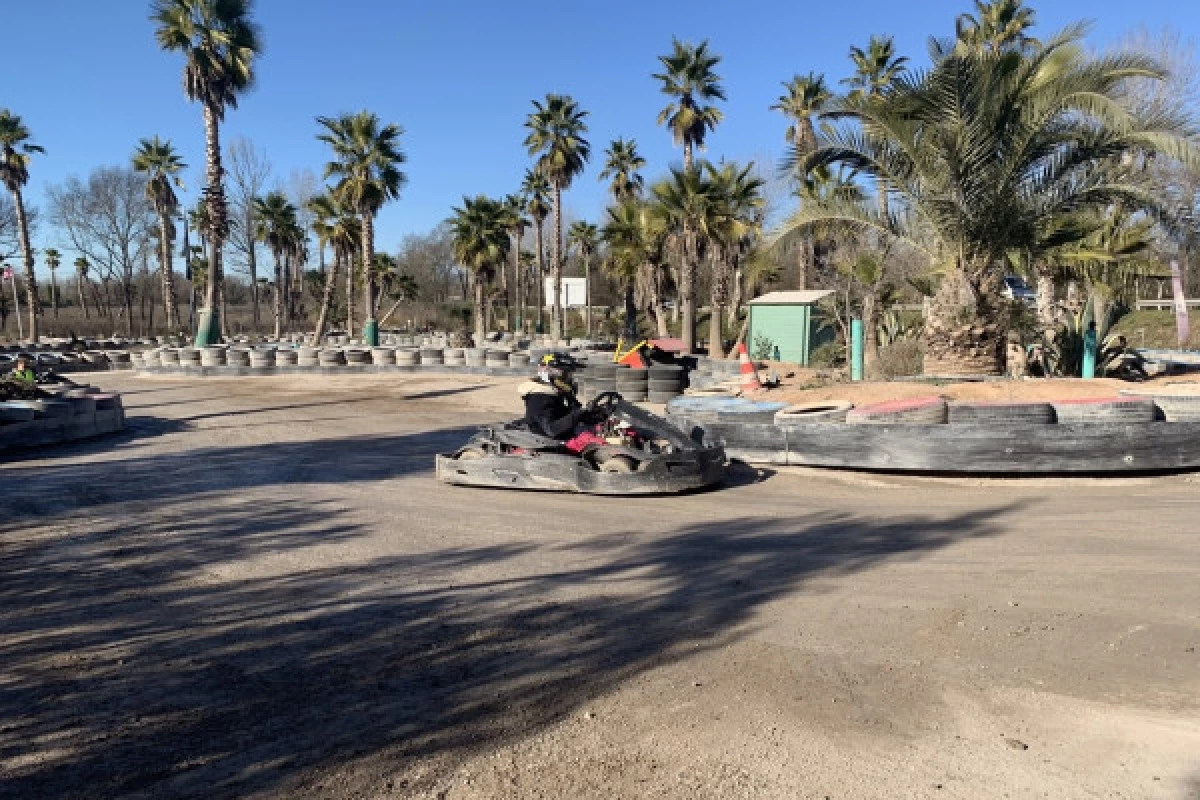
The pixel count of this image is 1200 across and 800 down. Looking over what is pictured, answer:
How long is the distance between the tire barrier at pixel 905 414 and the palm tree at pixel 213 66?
2722cm

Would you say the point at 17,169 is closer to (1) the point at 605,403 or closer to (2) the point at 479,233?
(2) the point at 479,233

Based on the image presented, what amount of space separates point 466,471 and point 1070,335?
33.7ft

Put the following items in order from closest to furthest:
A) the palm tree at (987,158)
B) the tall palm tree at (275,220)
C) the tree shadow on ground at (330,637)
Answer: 1. the tree shadow on ground at (330,637)
2. the palm tree at (987,158)
3. the tall palm tree at (275,220)

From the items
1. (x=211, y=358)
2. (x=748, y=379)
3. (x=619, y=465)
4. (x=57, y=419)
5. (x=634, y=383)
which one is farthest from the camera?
(x=211, y=358)

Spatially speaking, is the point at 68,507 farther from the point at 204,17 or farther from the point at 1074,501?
the point at 204,17

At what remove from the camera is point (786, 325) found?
22234mm

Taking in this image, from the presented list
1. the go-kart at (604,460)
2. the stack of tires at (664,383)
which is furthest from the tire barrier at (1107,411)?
the stack of tires at (664,383)

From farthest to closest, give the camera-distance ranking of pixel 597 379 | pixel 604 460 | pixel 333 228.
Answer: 1. pixel 333 228
2. pixel 597 379
3. pixel 604 460

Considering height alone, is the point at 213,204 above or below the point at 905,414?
above

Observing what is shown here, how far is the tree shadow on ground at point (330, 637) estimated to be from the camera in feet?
10.3

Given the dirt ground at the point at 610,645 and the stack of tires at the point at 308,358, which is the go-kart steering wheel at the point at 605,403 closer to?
the dirt ground at the point at 610,645

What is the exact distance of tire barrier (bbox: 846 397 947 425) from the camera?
27.8 ft

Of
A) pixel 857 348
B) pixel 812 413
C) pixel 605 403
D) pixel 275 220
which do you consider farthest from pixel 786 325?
pixel 275 220

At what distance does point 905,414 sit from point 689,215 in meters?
16.2
